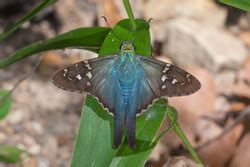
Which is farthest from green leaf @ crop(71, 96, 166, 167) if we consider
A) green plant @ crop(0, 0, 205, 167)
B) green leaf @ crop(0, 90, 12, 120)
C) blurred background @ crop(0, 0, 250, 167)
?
blurred background @ crop(0, 0, 250, 167)

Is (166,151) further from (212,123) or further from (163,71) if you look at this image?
→ (163,71)

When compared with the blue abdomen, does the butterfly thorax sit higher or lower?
higher

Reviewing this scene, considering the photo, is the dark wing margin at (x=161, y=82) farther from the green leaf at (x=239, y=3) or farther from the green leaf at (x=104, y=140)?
the green leaf at (x=239, y=3)

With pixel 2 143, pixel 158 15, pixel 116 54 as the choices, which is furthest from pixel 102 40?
pixel 158 15

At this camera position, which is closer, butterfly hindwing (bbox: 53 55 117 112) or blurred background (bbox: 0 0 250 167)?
butterfly hindwing (bbox: 53 55 117 112)

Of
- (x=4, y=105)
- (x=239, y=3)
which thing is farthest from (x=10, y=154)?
(x=239, y=3)

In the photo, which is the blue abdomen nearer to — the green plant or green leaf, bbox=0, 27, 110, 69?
the green plant

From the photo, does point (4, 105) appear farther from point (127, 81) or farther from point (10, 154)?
point (127, 81)
